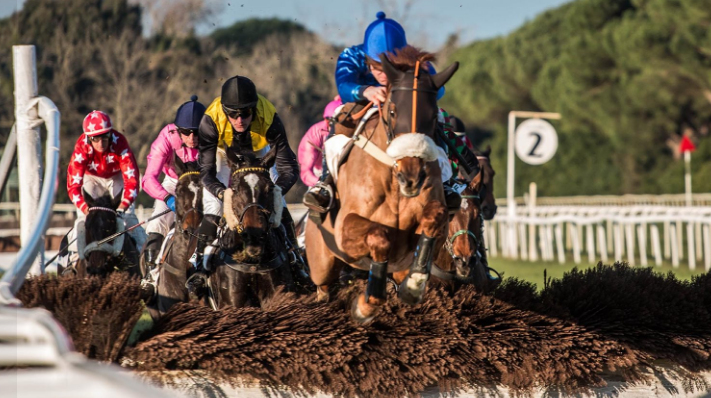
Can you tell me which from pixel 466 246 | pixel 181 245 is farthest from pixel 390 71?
pixel 181 245

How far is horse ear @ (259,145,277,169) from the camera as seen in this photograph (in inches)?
237

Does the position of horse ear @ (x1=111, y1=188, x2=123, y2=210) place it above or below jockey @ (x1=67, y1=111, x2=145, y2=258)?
below

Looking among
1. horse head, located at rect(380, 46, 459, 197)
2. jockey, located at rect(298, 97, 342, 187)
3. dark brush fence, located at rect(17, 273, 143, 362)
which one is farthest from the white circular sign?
dark brush fence, located at rect(17, 273, 143, 362)

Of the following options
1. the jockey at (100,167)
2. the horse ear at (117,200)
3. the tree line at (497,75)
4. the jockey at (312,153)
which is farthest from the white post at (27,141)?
the tree line at (497,75)

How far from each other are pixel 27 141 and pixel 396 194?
6.66 ft

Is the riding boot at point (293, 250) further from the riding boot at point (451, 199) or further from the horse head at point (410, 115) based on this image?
the horse head at point (410, 115)

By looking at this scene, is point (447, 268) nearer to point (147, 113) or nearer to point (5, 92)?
point (147, 113)

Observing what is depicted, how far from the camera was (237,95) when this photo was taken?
6.17 metres

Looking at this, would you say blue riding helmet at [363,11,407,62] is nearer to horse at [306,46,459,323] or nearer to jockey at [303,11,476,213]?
jockey at [303,11,476,213]

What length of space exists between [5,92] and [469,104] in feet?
85.2

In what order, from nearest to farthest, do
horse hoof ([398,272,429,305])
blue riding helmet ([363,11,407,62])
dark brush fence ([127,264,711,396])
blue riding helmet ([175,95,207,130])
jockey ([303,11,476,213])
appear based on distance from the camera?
dark brush fence ([127,264,711,396]) → horse hoof ([398,272,429,305]) → jockey ([303,11,476,213]) → blue riding helmet ([363,11,407,62]) → blue riding helmet ([175,95,207,130])

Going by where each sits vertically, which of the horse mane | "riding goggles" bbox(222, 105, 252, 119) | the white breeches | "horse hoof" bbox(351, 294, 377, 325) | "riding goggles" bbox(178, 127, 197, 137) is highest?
the horse mane

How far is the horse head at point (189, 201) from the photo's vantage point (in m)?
6.57

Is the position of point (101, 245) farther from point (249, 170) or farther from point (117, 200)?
point (249, 170)
